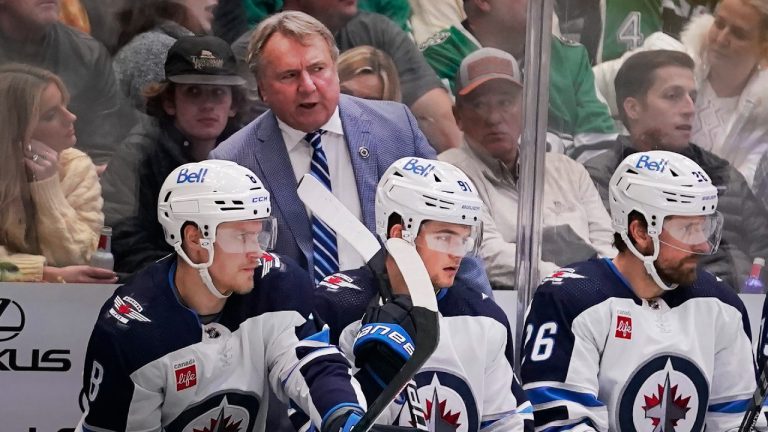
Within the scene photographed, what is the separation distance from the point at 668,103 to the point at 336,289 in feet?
5.58

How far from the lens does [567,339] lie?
329cm

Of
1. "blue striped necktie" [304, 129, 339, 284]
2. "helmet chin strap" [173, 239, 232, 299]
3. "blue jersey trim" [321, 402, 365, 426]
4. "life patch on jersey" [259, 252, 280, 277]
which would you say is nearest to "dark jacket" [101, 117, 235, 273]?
"blue striped necktie" [304, 129, 339, 284]

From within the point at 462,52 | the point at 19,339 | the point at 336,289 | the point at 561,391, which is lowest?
the point at 19,339

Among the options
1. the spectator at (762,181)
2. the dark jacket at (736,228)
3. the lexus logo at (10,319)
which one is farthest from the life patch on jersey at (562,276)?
the lexus logo at (10,319)

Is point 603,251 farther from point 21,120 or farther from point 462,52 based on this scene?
point 21,120

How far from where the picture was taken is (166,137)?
390cm

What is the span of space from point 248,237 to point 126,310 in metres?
0.35

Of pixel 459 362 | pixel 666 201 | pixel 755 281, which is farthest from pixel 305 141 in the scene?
pixel 755 281

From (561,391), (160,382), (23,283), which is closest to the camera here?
(160,382)

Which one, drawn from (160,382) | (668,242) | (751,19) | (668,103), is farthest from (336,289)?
(751,19)

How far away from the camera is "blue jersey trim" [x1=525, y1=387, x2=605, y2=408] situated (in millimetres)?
3229

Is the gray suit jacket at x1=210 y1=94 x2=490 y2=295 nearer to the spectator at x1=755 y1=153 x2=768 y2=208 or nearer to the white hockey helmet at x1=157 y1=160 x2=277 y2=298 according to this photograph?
the white hockey helmet at x1=157 y1=160 x2=277 y2=298

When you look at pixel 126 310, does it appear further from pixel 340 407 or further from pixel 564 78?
pixel 564 78

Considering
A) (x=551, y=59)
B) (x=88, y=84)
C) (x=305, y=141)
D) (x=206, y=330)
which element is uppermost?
(x=551, y=59)
